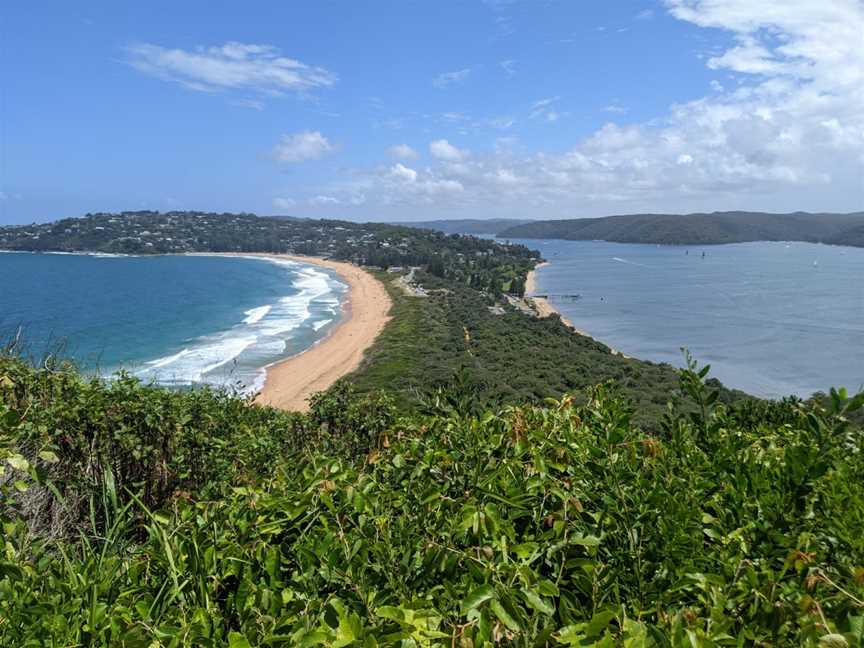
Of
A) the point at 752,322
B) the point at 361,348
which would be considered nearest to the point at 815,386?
the point at 752,322

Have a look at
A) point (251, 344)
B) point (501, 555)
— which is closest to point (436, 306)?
point (251, 344)

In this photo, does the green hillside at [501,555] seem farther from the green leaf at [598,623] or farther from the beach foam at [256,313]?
the beach foam at [256,313]

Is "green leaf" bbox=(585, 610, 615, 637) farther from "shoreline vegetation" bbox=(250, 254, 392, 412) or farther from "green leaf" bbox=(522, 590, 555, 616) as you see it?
"shoreline vegetation" bbox=(250, 254, 392, 412)

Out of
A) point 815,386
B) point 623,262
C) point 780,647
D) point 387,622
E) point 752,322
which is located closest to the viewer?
point 780,647

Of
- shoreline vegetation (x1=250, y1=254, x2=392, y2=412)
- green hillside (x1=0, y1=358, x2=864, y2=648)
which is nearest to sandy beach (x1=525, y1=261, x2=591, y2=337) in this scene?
shoreline vegetation (x1=250, y1=254, x2=392, y2=412)

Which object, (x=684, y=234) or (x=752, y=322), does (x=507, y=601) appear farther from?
(x=684, y=234)

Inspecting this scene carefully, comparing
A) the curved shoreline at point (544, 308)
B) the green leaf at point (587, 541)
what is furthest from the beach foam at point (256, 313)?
the green leaf at point (587, 541)
